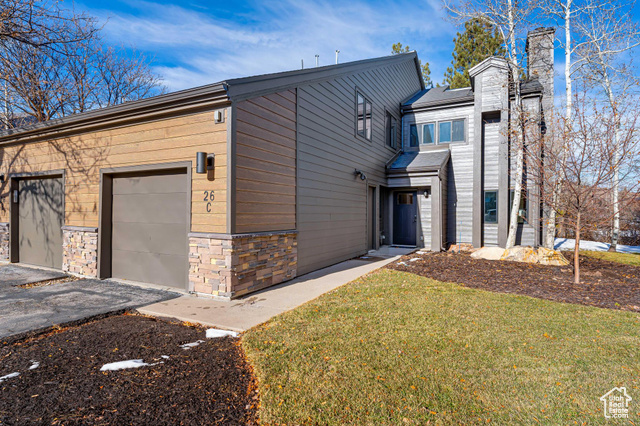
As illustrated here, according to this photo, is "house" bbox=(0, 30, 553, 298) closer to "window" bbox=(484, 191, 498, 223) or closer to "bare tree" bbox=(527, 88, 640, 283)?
"window" bbox=(484, 191, 498, 223)

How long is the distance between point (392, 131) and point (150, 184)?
9029 millimetres

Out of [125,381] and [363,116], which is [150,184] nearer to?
[125,381]

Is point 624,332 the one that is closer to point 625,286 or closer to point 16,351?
point 625,286

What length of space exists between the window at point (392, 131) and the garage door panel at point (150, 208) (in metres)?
8.44

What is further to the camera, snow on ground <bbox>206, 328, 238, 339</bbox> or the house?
the house

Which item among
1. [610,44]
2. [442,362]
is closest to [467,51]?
[610,44]

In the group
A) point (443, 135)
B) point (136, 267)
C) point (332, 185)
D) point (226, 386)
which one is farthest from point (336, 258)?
point (443, 135)

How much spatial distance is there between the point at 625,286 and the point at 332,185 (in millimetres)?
6152

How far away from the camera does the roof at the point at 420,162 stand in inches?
433

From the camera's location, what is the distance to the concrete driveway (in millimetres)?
4233

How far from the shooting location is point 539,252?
28.4 ft

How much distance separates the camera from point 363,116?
10.0 metres

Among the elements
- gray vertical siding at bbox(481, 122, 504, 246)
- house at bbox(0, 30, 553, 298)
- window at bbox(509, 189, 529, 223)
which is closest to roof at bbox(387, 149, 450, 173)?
house at bbox(0, 30, 553, 298)

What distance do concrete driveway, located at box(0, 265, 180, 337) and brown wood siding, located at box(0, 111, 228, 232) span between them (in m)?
1.32
